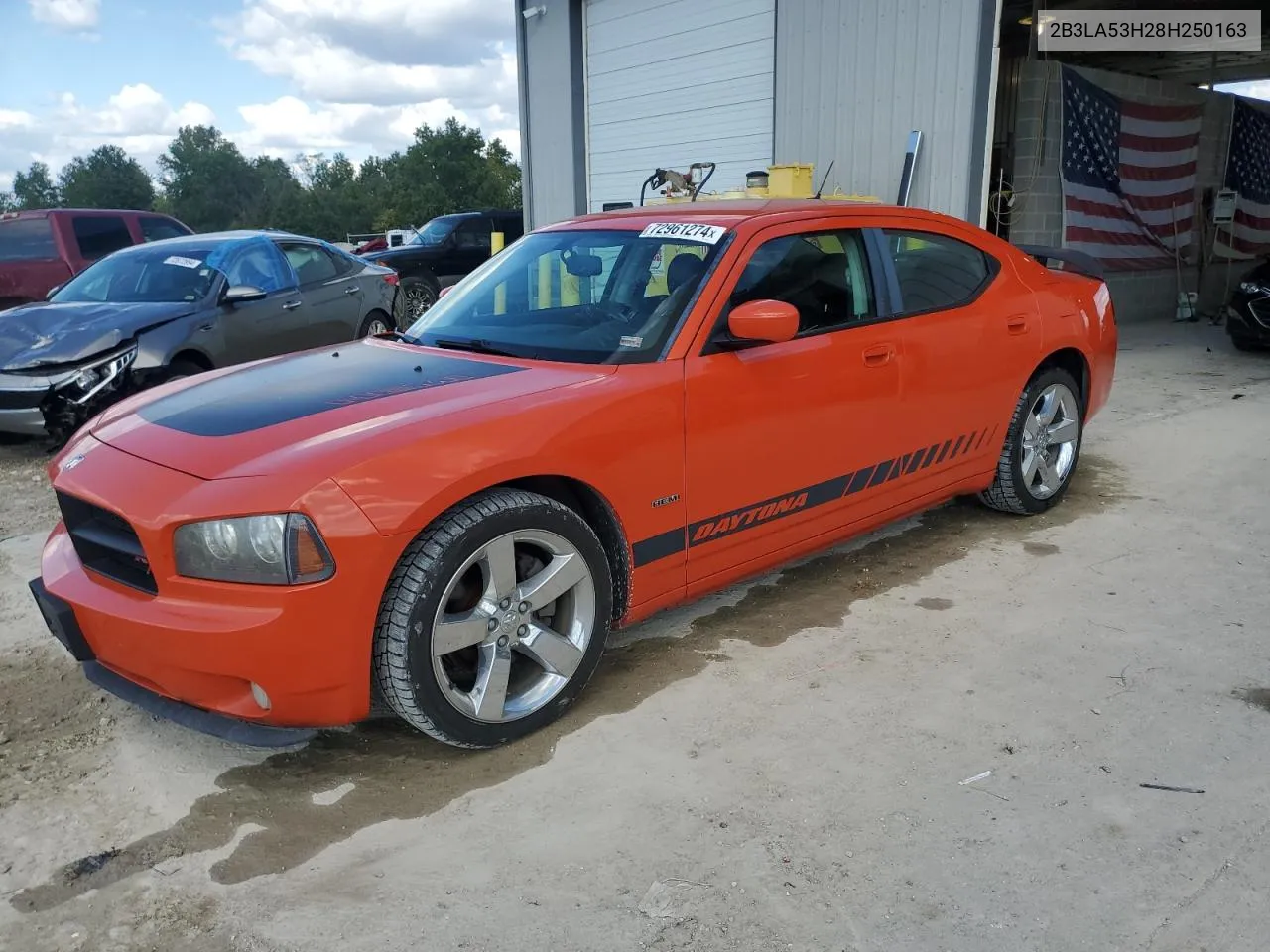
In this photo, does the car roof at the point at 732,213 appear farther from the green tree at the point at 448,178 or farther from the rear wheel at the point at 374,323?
the green tree at the point at 448,178

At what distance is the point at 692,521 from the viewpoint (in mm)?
3268

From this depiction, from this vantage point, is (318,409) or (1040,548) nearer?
(318,409)

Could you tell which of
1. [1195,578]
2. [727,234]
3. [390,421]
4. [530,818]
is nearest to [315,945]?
[530,818]

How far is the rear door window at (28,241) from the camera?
1023 centimetres

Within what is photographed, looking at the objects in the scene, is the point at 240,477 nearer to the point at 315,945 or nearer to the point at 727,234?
the point at 315,945

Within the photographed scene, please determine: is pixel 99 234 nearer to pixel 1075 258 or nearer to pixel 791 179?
pixel 791 179

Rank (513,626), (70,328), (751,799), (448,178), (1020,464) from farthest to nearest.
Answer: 1. (448,178)
2. (70,328)
3. (1020,464)
4. (513,626)
5. (751,799)

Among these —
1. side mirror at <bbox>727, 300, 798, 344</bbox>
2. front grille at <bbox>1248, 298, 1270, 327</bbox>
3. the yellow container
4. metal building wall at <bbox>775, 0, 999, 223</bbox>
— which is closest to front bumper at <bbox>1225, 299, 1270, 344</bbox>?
front grille at <bbox>1248, 298, 1270, 327</bbox>

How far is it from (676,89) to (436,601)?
9.79 meters

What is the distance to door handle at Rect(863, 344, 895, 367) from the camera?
3760mm

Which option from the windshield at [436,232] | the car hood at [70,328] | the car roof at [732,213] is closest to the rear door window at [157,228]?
the car hood at [70,328]

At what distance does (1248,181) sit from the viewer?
14.1m

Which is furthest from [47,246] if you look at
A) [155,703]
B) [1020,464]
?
[1020,464]

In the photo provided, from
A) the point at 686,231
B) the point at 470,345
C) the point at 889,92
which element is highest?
the point at 889,92
